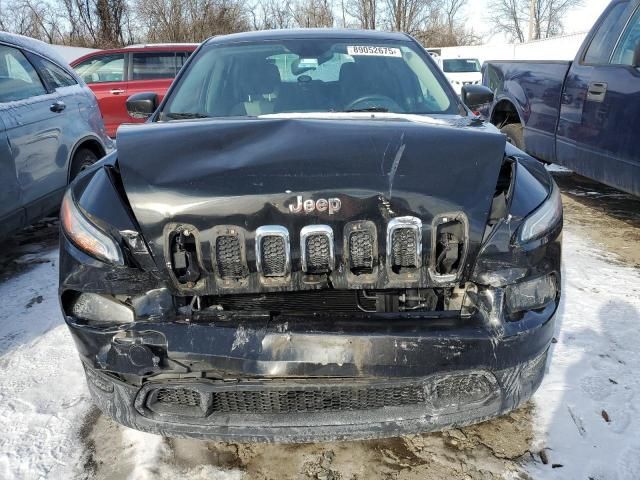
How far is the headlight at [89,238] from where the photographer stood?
5.62 ft

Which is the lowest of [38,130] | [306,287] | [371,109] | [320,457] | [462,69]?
[320,457]

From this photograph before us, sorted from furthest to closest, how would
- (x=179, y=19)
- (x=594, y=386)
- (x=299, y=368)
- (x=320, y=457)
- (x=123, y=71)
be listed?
(x=179, y=19) → (x=123, y=71) → (x=594, y=386) → (x=320, y=457) → (x=299, y=368)

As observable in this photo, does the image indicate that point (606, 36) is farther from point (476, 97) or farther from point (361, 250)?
point (361, 250)

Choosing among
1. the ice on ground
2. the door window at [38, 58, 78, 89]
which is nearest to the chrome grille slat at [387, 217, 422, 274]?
the ice on ground

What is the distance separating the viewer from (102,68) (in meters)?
9.09

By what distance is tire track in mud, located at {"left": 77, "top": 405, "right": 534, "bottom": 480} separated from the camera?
1.95 meters

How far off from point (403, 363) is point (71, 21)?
33.6 m

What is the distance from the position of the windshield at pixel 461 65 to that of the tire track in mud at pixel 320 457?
1810 cm

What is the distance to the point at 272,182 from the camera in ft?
5.65

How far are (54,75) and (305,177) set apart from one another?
12.8 feet

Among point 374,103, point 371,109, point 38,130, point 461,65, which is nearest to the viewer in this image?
point 371,109

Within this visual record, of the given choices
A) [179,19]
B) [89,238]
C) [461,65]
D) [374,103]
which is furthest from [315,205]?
[179,19]

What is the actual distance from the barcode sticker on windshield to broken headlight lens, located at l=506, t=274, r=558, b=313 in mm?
1923

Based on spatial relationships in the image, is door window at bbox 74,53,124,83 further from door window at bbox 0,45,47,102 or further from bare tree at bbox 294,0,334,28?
bare tree at bbox 294,0,334,28
